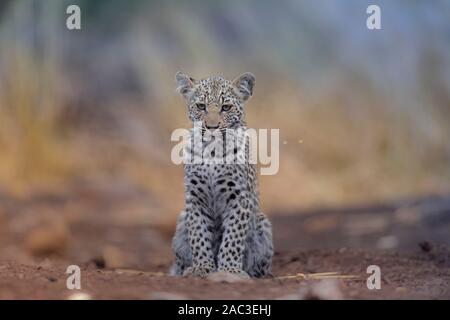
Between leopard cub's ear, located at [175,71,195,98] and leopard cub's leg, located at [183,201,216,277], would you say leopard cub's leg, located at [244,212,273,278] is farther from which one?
leopard cub's ear, located at [175,71,195,98]

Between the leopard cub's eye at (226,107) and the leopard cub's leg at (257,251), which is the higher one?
the leopard cub's eye at (226,107)

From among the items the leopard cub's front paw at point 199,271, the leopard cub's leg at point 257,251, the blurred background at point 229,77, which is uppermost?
the blurred background at point 229,77

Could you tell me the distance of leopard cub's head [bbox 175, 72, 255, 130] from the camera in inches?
330

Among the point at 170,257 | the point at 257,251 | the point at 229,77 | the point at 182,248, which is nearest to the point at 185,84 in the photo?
the point at 182,248

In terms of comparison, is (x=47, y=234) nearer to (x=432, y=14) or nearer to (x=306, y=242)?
(x=306, y=242)

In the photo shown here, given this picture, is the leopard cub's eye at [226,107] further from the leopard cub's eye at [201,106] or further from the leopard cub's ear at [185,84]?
the leopard cub's ear at [185,84]

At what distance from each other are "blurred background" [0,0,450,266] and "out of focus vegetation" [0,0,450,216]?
0.13ft

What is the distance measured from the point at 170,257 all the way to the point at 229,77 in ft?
36.7

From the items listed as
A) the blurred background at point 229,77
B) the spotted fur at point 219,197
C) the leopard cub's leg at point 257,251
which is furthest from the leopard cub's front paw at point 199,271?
the blurred background at point 229,77

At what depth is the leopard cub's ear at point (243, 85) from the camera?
8.79m

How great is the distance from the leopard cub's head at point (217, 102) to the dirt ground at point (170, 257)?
64.3 inches

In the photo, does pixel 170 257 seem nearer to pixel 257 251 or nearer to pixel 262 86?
pixel 257 251

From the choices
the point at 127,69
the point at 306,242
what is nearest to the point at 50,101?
the point at 127,69
